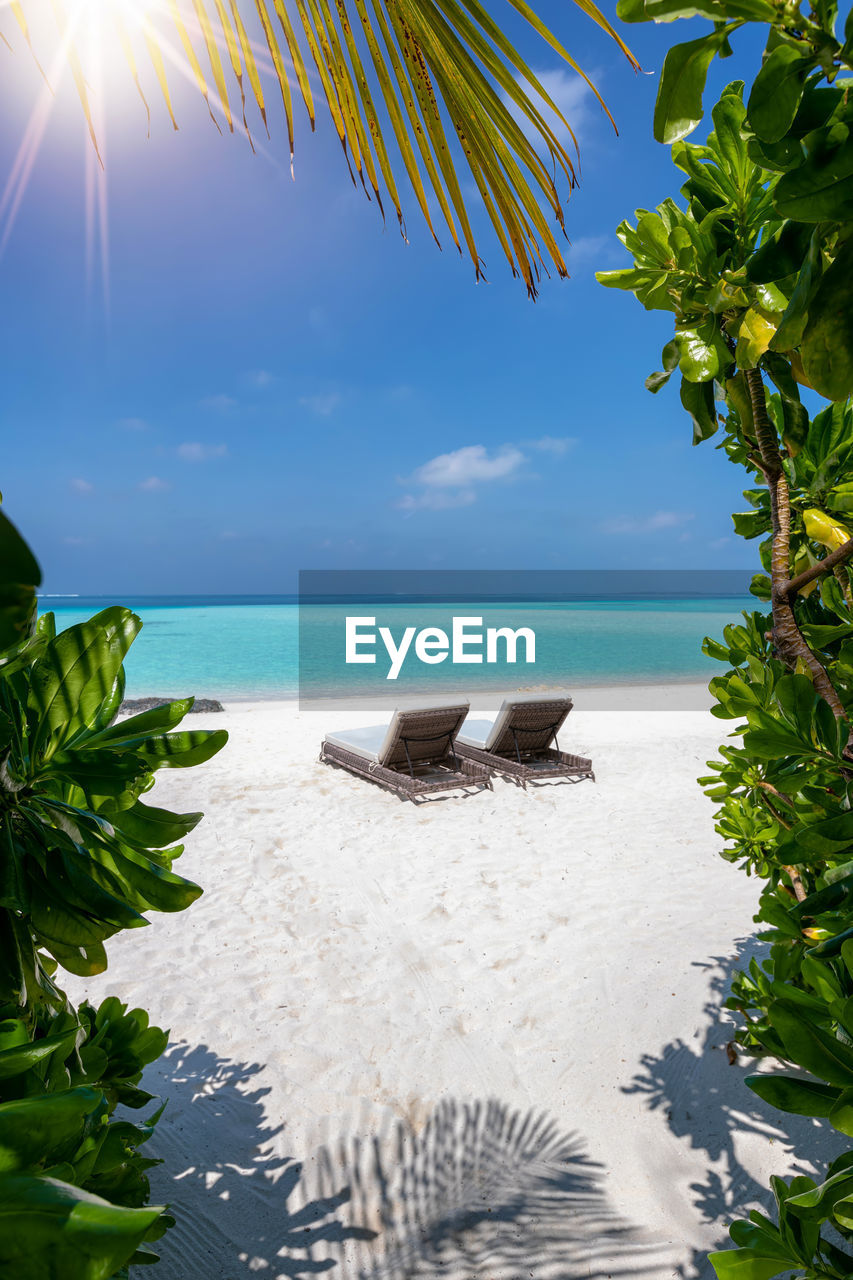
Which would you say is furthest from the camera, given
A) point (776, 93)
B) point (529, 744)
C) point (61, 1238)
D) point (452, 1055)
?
point (529, 744)

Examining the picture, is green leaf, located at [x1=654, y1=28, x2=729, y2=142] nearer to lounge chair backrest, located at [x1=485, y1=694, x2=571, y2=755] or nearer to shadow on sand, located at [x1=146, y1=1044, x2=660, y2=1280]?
shadow on sand, located at [x1=146, y1=1044, x2=660, y2=1280]

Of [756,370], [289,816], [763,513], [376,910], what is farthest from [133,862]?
[289,816]

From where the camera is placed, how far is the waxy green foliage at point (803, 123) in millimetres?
469

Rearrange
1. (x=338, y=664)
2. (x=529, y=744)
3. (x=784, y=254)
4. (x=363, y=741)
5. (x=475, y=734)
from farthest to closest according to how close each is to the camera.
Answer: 1. (x=338, y=664)
2. (x=475, y=734)
3. (x=363, y=741)
4. (x=529, y=744)
5. (x=784, y=254)

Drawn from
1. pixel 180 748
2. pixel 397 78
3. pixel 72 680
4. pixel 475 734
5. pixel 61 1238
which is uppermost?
pixel 397 78

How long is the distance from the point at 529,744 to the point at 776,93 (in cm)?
824

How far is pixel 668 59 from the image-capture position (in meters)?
0.50

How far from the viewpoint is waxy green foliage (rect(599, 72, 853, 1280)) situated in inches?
27.4

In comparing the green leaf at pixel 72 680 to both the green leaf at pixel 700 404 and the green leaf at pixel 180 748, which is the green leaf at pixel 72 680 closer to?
the green leaf at pixel 180 748

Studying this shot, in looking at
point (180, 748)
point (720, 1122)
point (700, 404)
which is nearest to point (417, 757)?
point (720, 1122)

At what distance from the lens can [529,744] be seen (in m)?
8.49

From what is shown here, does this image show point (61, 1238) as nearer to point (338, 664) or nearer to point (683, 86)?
point (683, 86)

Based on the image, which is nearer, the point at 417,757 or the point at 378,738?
the point at 417,757
